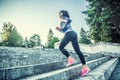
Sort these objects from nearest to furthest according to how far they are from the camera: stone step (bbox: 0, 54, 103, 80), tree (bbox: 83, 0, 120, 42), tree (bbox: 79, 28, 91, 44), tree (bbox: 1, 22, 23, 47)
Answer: stone step (bbox: 0, 54, 103, 80) → tree (bbox: 83, 0, 120, 42) → tree (bbox: 1, 22, 23, 47) → tree (bbox: 79, 28, 91, 44)

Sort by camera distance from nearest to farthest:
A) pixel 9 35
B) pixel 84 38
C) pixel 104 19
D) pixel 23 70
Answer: pixel 23 70
pixel 104 19
pixel 9 35
pixel 84 38

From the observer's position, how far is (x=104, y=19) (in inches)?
1137

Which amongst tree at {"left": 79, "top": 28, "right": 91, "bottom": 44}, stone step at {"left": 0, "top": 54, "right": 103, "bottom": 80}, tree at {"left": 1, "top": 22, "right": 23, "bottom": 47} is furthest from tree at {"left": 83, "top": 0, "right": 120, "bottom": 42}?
tree at {"left": 79, "top": 28, "right": 91, "bottom": 44}

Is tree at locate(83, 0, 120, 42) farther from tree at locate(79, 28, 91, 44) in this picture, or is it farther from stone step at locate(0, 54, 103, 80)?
tree at locate(79, 28, 91, 44)

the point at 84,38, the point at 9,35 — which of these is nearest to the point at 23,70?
the point at 9,35

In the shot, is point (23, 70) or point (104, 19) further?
point (104, 19)

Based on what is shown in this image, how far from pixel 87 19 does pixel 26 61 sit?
2591 centimetres

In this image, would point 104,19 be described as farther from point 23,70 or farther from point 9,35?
point 9,35

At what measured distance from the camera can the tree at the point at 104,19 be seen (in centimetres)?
2923

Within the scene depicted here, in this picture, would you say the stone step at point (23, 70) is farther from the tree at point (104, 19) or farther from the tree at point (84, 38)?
the tree at point (84, 38)

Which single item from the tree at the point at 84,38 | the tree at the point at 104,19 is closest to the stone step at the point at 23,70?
the tree at the point at 104,19

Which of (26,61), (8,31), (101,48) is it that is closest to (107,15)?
(101,48)

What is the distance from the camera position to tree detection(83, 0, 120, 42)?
29.2 metres

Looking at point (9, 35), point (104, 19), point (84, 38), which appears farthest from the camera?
point (84, 38)
